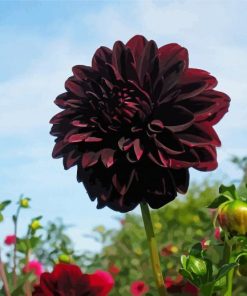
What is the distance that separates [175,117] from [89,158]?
15cm

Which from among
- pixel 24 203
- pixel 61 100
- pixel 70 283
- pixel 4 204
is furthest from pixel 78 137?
pixel 24 203

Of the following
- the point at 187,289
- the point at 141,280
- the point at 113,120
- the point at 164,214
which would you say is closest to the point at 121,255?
the point at 141,280

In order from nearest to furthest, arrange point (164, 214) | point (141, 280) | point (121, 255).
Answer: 1. point (141, 280)
2. point (121, 255)
3. point (164, 214)

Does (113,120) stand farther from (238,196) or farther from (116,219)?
(116,219)

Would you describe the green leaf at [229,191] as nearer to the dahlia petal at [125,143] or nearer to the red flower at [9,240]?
the dahlia petal at [125,143]

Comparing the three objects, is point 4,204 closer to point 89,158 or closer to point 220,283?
point 89,158

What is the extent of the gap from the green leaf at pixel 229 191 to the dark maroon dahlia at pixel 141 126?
0.05 metres

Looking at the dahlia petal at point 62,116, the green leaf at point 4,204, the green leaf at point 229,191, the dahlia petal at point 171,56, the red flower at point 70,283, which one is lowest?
the red flower at point 70,283

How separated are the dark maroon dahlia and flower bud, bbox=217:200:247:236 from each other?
0.33 feet

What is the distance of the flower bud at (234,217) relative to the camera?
112 cm

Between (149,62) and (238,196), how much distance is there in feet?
0.87

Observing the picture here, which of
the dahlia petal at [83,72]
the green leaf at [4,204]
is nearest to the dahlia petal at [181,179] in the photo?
the dahlia petal at [83,72]

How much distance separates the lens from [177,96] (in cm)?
125

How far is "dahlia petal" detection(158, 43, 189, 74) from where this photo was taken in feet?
4.15
